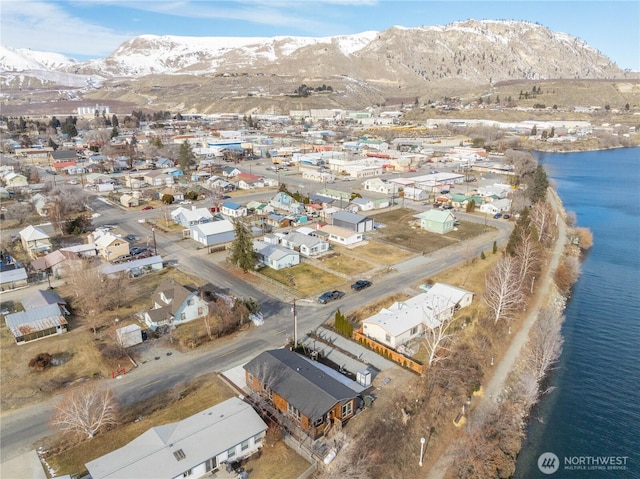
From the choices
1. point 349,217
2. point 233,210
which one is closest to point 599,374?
point 349,217

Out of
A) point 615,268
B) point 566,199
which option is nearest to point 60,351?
point 615,268

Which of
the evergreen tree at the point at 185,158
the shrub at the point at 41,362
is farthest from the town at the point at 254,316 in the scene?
the evergreen tree at the point at 185,158

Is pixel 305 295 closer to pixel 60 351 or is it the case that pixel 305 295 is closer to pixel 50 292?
pixel 60 351

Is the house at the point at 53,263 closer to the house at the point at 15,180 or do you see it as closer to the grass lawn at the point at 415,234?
the grass lawn at the point at 415,234

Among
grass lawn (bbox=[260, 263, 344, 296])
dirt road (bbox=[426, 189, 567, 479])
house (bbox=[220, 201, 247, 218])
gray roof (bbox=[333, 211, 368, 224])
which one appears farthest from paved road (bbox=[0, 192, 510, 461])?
house (bbox=[220, 201, 247, 218])

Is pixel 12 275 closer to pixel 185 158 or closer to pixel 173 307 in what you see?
pixel 173 307
